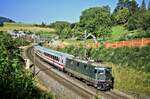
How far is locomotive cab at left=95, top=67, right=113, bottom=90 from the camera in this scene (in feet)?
121

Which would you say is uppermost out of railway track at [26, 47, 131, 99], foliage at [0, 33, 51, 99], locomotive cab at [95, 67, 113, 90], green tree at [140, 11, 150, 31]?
green tree at [140, 11, 150, 31]

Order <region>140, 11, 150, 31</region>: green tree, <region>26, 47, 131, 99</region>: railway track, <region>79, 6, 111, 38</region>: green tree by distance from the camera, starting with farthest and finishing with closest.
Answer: <region>79, 6, 111, 38</region>: green tree → <region>140, 11, 150, 31</region>: green tree → <region>26, 47, 131, 99</region>: railway track

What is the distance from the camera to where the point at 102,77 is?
36.9 m

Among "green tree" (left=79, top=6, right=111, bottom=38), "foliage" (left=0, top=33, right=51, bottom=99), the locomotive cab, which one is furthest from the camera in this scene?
"green tree" (left=79, top=6, right=111, bottom=38)

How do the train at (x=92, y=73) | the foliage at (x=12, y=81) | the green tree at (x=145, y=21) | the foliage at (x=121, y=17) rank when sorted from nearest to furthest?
the foliage at (x=12, y=81) < the train at (x=92, y=73) < the green tree at (x=145, y=21) < the foliage at (x=121, y=17)

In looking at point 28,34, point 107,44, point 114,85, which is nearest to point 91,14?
point 28,34

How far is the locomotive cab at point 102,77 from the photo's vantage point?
36.8m

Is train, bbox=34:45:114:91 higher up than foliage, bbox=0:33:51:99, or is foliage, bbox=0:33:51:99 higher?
foliage, bbox=0:33:51:99

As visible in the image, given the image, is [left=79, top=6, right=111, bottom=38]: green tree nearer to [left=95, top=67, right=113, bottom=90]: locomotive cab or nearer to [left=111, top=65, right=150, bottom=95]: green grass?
[left=111, top=65, right=150, bottom=95]: green grass

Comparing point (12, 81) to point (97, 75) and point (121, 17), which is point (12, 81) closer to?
point (97, 75)

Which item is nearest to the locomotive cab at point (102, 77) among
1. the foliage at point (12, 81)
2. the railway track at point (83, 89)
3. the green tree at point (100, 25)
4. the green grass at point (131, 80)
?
the railway track at point (83, 89)

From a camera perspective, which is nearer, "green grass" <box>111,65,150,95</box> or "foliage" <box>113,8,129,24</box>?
"green grass" <box>111,65,150,95</box>

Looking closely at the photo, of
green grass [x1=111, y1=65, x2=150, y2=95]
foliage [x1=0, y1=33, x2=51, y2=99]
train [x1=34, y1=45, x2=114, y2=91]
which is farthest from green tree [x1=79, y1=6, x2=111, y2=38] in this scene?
foliage [x1=0, y1=33, x2=51, y2=99]

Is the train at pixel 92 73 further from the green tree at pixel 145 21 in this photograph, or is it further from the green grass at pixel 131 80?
the green tree at pixel 145 21
